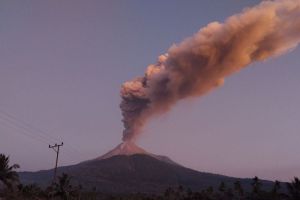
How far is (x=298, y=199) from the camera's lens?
74.9 m

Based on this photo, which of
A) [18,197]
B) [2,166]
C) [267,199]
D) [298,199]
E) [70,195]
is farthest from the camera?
[267,199]

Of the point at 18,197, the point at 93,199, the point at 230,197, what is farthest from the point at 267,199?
the point at 18,197

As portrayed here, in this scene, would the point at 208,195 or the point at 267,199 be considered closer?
the point at 267,199

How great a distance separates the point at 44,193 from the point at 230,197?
53.5 meters

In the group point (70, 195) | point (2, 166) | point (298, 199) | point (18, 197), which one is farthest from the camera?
point (70, 195)

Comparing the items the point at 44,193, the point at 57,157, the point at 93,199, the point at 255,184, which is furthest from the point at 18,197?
the point at 255,184

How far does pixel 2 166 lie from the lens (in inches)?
2469

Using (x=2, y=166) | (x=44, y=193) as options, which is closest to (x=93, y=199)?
(x=44, y=193)

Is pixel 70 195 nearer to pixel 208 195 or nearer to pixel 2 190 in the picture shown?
pixel 2 190

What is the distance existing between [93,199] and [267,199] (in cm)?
3922

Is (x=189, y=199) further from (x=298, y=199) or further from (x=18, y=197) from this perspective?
(x=18, y=197)

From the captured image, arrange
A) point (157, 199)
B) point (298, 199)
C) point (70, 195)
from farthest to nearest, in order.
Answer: point (157, 199), point (70, 195), point (298, 199)

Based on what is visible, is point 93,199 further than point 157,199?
No

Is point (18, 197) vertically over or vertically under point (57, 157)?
under
